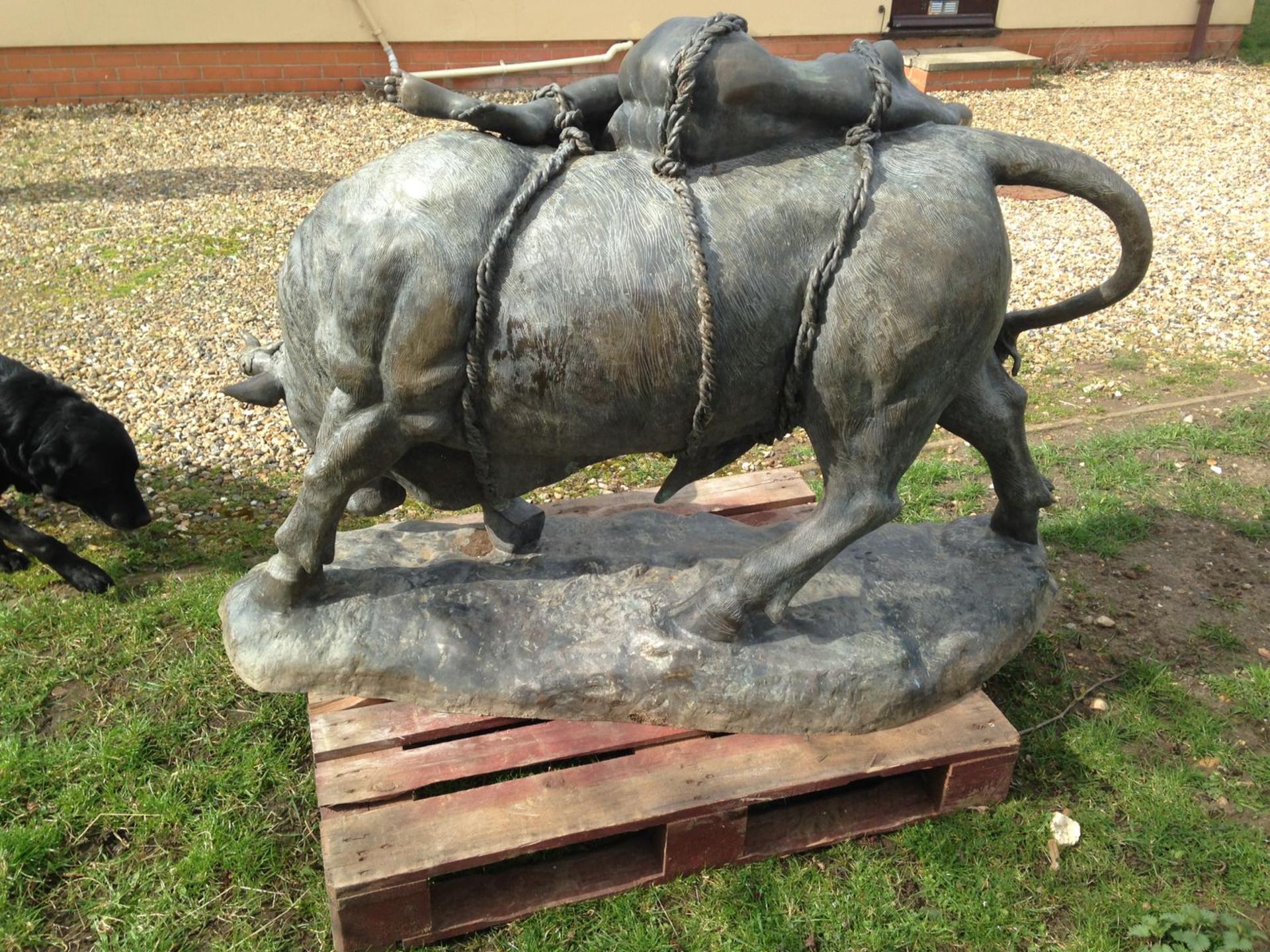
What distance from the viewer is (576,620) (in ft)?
9.87

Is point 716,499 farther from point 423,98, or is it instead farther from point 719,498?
point 423,98

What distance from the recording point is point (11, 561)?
407cm

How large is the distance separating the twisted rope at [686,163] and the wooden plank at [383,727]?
1.22 metres

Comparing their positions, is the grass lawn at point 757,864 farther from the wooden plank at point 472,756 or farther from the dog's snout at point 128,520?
the wooden plank at point 472,756

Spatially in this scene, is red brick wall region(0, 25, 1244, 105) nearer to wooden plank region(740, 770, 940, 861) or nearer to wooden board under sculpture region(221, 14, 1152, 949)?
wooden board under sculpture region(221, 14, 1152, 949)

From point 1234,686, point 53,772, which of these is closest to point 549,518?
point 53,772

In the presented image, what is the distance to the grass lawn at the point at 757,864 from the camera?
2650mm

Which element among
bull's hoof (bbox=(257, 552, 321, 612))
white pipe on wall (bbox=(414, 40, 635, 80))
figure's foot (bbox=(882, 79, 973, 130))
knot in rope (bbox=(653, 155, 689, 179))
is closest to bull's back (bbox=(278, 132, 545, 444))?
knot in rope (bbox=(653, 155, 689, 179))

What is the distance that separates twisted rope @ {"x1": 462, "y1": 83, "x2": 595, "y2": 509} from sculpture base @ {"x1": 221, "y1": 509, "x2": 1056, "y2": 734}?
0.56 metres

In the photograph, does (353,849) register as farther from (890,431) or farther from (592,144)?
(592,144)

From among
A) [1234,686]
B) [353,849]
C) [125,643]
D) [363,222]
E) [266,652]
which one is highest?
[363,222]

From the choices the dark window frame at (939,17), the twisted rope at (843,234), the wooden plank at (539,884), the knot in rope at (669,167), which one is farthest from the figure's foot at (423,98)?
the dark window frame at (939,17)

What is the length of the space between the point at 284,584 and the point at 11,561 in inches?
78.7

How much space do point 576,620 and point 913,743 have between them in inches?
41.8
